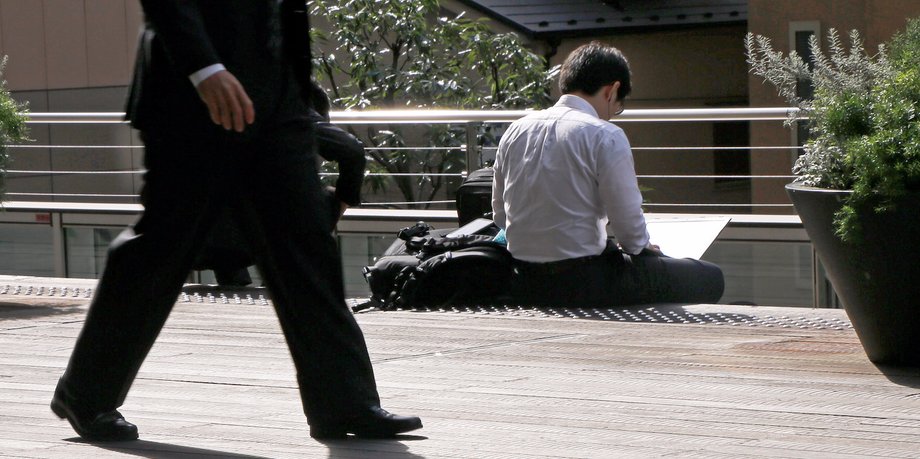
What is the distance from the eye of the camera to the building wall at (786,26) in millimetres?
12703

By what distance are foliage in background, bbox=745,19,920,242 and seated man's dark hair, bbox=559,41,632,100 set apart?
4.98 ft

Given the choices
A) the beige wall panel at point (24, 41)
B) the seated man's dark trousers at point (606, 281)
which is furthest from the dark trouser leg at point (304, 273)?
the beige wall panel at point (24, 41)

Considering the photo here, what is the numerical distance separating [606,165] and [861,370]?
5.69 feet

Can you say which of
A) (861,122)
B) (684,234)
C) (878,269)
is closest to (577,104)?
(684,234)

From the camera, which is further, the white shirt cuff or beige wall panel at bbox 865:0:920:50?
beige wall panel at bbox 865:0:920:50

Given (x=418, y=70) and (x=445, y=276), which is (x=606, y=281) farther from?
(x=418, y=70)

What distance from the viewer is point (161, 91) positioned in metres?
2.73

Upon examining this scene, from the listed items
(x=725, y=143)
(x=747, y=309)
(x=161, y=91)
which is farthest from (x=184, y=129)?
(x=725, y=143)

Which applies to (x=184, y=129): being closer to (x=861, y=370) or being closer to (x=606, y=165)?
(x=861, y=370)

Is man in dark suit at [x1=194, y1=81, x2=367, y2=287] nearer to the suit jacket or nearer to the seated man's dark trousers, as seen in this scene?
the suit jacket

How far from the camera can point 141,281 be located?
2.77 meters

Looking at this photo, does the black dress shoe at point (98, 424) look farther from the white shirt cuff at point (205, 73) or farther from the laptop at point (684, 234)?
the laptop at point (684, 234)

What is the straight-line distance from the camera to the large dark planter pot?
3.37 m

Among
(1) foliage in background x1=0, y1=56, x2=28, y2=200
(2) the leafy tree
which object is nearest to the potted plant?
(1) foliage in background x1=0, y1=56, x2=28, y2=200
